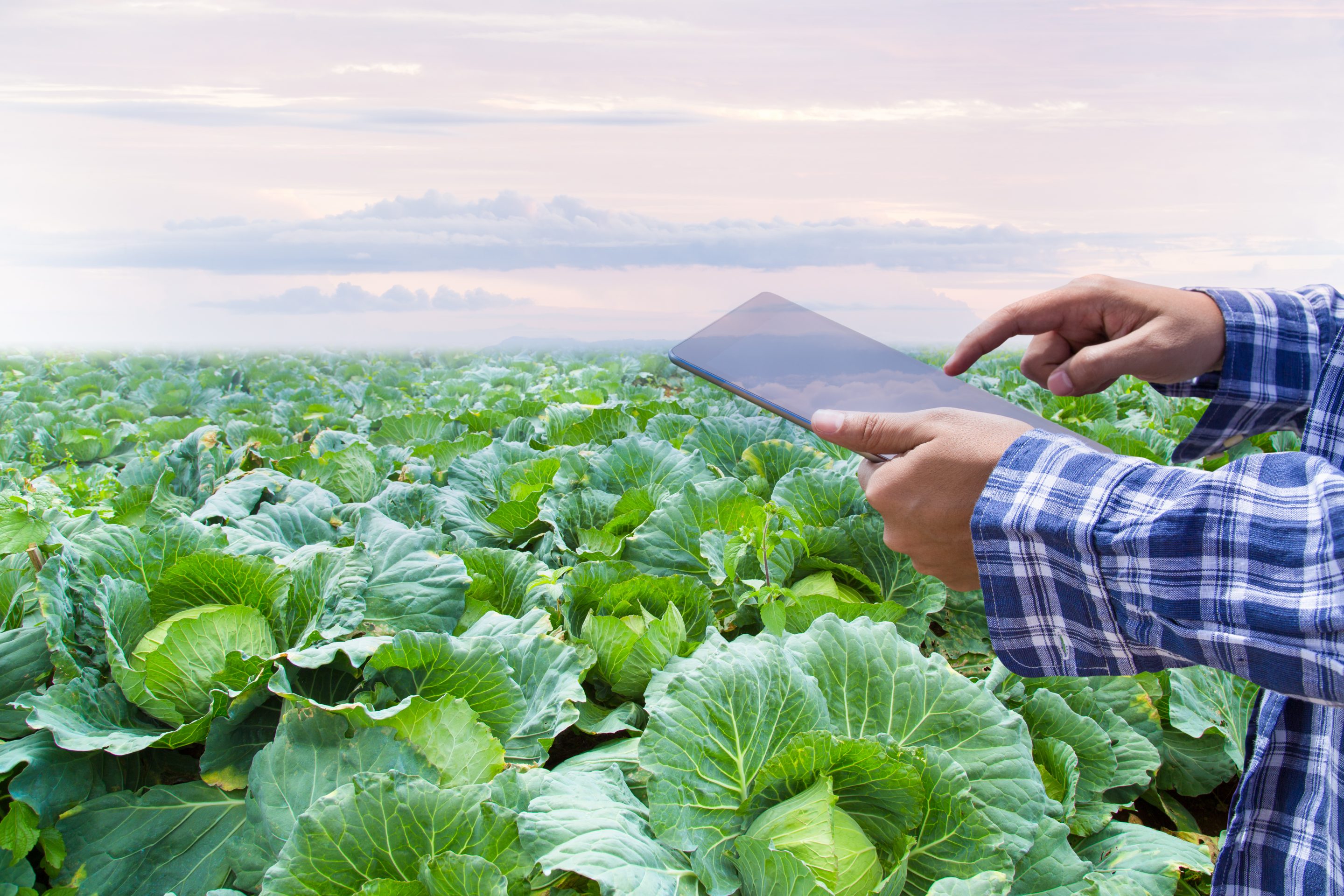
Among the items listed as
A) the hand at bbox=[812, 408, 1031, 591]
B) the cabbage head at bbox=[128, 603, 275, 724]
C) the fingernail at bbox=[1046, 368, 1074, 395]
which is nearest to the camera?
the hand at bbox=[812, 408, 1031, 591]

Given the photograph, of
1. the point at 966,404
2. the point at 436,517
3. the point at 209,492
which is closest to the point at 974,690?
the point at 966,404

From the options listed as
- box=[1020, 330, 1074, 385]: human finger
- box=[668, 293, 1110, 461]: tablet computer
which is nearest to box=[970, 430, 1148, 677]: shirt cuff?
box=[668, 293, 1110, 461]: tablet computer

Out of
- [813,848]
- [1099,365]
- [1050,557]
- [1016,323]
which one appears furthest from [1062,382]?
[813,848]

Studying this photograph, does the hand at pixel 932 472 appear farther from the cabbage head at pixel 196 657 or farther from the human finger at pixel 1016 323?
the cabbage head at pixel 196 657

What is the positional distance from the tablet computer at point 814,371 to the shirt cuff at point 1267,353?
0.45 m

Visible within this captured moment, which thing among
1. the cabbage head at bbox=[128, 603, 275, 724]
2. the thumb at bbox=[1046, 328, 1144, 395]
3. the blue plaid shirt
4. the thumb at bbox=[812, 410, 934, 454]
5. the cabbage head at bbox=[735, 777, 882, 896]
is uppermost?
the thumb at bbox=[1046, 328, 1144, 395]

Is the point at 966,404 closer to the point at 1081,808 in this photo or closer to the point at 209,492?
the point at 1081,808

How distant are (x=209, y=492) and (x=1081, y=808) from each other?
293 centimetres

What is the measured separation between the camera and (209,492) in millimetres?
2994

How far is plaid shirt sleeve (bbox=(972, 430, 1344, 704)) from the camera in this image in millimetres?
1027

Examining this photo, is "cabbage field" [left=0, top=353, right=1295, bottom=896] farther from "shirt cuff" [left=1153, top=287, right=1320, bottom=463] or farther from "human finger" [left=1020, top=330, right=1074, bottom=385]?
"shirt cuff" [left=1153, top=287, right=1320, bottom=463]

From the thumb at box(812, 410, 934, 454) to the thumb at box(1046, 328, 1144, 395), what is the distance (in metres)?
0.72

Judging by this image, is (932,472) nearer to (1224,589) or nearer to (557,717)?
(1224,589)

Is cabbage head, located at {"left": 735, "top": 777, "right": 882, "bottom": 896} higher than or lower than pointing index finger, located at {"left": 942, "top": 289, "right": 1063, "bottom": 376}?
lower
